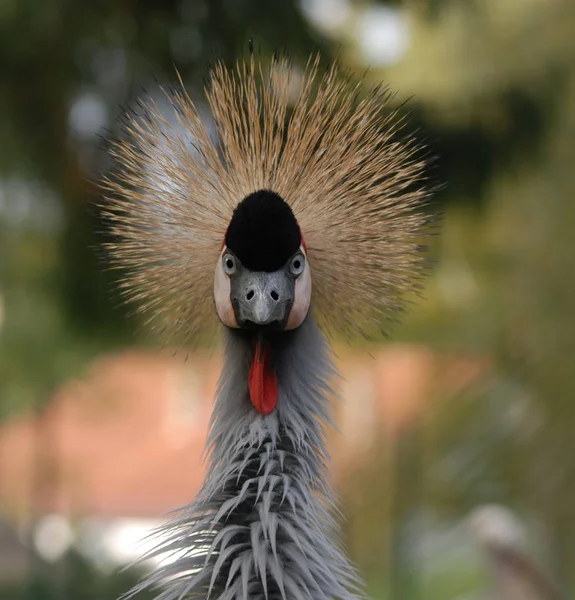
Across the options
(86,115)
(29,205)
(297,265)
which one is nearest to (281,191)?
(297,265)

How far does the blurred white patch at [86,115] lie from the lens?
253 cm

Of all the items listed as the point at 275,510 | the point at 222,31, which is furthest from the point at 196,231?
the point at 222,31

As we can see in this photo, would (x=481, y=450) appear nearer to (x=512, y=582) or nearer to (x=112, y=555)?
(x=512, y=582)

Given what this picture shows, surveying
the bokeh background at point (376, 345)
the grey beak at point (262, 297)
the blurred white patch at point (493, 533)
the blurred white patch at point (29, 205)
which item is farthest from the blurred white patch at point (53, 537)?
the grey beak at point (262, 297)

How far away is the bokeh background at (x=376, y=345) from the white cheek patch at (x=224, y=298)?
55.6 inches

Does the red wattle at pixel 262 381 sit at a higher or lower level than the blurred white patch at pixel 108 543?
→ higher

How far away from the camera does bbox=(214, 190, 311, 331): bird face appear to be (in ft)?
2.67

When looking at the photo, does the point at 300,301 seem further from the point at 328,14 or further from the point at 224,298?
the point at 328,14

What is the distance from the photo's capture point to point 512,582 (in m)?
2.96

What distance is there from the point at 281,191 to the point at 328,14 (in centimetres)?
181

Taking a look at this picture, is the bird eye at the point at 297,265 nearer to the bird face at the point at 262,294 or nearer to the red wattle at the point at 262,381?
the bird face at the point at 262,294

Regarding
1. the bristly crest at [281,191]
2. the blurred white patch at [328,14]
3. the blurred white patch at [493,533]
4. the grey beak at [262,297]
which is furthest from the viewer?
the blurred white patch at [493,533]

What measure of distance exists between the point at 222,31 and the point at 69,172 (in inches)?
28.7

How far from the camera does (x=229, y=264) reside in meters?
0.85
